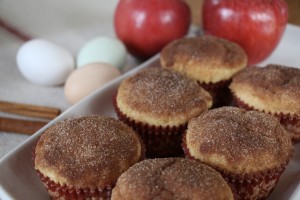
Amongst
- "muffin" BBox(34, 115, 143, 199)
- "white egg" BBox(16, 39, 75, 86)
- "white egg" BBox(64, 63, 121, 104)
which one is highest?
"muffin" BBox(34, 115, 143, 199)

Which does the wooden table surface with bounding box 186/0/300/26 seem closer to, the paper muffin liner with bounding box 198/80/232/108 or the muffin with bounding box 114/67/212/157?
the paper muffin liner with bounding box 198/80/232/108

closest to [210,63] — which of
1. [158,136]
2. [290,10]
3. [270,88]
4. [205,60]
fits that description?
[205,60]

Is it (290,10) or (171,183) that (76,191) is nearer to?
(171,183)

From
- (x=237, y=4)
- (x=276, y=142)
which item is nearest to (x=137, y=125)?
(x=276, y=142)

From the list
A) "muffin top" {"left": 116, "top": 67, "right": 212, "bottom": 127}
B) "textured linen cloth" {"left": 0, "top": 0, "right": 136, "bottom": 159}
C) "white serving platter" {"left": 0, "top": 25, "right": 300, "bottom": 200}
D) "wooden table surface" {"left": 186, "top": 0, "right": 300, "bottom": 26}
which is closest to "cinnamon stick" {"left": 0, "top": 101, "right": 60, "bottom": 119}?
"textured linen cloth" {"left": 0, "top": 0, "right": 136, "bottom": 159}

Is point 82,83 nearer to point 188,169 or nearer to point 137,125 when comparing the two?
point 137,125
